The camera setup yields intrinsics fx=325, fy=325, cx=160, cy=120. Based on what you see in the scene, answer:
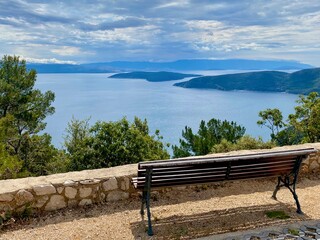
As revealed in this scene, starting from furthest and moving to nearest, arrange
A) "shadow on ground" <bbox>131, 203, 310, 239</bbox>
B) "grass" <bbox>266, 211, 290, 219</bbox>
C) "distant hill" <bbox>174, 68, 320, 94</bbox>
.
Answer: "distant hill" <bbox>174, 68, 320, 94</bbox> < "grass" <bbox>266, 211, 290, 219</bbox> < "shadow on ground" <bbox>131, 203, 310, 239</bbox>

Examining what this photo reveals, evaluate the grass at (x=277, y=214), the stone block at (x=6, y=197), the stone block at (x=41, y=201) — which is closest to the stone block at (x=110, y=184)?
the stone block at (x=41, y=201)

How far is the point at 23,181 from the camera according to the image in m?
4.36

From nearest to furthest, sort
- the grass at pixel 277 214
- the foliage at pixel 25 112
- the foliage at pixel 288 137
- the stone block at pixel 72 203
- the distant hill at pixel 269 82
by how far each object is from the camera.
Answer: the grass at pixel 277 214, the stone block at pixel 72 203, the foliage at pixel 25 112, the foliage at pixel 288 137, the distant hill at pixel 269 82

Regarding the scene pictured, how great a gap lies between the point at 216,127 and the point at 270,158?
917 inches

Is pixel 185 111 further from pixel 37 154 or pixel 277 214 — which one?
pixel 277 214

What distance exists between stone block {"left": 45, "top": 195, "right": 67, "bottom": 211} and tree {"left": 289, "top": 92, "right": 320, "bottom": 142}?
1879 cm

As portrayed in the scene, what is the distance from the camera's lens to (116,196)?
4578mm

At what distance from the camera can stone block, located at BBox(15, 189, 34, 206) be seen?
160 inches

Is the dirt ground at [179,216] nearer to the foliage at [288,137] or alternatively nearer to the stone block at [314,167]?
the stone block at [314,167]

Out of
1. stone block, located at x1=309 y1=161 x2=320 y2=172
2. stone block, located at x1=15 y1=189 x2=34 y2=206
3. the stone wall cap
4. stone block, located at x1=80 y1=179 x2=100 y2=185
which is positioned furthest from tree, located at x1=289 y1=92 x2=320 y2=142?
stone block, located at x1=15 y1=189 x2=34 y2=206

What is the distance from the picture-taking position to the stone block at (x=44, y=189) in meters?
4.14

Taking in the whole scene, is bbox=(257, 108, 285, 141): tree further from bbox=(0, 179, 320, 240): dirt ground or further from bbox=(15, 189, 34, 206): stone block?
bbox=(15, 189, 34, 206): stone block

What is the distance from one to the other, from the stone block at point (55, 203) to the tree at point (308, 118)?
61.6 ft

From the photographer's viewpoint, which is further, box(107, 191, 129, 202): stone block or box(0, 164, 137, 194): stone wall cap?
box(107, 191, 129, 202): stone block
